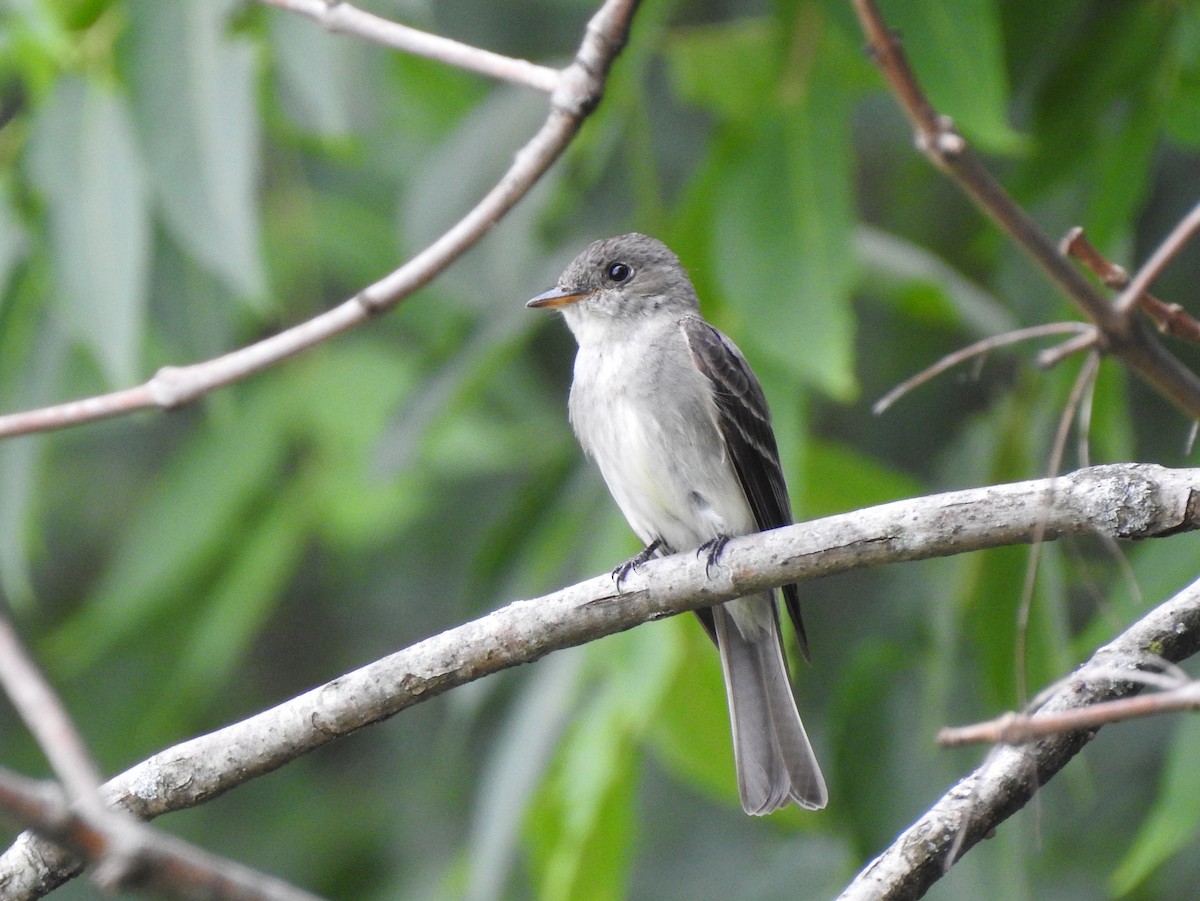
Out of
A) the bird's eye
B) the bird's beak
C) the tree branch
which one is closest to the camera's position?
the tree branch

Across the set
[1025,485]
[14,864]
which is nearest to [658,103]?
[1025,485]

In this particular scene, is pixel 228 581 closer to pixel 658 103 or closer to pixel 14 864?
pixel 658 103

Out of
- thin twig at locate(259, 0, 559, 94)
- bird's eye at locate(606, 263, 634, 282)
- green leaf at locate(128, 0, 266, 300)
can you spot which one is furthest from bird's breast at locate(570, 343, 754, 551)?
thin twig at locate(259, 0, 559, 94)

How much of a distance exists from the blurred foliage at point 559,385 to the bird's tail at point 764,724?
5.0 inches

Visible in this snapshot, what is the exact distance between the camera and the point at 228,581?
202 inches

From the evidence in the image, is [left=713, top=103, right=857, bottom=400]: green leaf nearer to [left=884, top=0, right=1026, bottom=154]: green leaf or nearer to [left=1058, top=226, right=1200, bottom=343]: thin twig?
[left=884, top=0, right=1026, bottom=154]: green leaf

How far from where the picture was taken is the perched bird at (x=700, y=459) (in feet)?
13.4

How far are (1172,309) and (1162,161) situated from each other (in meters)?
2.81

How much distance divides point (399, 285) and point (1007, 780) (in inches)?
46.6

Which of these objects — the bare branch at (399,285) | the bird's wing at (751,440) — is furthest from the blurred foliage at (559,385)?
the bare branch at (399,285)

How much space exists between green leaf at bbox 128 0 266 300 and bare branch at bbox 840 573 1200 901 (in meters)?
2.39

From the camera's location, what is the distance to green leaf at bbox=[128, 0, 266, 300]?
394 cm

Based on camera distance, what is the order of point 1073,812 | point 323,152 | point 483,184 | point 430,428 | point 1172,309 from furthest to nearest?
point 323,152 < point 1073,812 < point 483,184 < point 430,428 < point 1172,309

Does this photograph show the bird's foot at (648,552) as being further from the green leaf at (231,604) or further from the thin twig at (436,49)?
the green leaf at (231,604)
